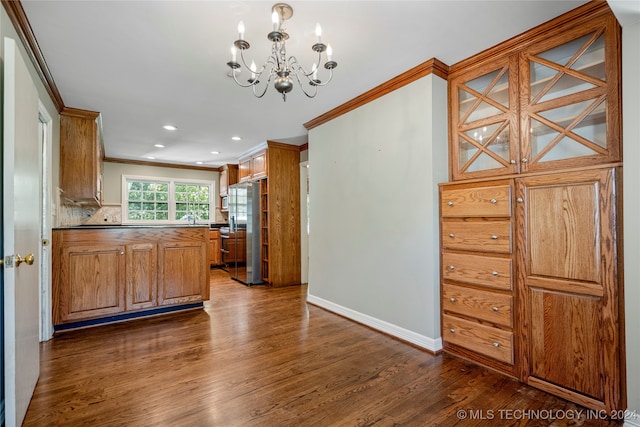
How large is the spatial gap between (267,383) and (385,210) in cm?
173

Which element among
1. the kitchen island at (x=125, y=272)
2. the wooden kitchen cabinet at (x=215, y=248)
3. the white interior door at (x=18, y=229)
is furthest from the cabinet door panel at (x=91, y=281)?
the wooden kitchen cabinet at (x=215, y=248)

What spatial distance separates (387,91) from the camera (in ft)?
9.29

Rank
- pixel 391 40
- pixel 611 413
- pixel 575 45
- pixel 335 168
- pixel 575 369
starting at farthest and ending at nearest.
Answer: pixel 335 168, pixel 391 40, pixel 575 45, pixel 575 369, pixel 611 413

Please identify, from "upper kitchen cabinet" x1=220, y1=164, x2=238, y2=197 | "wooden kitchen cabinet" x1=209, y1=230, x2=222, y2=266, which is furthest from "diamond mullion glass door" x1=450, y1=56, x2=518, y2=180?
"wooden kitchen cabinet" x1=209, y1=230, x2=222, y2=266

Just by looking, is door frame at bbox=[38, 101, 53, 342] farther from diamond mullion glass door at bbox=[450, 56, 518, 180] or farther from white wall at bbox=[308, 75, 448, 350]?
diamond mullion glass door at bbox=[450, 56, 518, 180]

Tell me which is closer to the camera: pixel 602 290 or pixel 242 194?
pixel 602 290

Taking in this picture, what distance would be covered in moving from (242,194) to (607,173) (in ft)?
15.3

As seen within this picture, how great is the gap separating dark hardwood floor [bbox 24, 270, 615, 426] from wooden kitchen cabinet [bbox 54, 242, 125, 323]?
211mm

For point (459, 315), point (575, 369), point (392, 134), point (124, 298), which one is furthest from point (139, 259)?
point (575, 369)

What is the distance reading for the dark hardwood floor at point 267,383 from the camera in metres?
1.69

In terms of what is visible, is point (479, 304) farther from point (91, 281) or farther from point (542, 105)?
point (91, 281)

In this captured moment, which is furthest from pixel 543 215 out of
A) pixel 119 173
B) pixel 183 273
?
pixel 119 173

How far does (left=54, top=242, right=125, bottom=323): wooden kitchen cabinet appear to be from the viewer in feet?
9.63

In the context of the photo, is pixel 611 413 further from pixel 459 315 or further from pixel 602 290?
pixel 459 315
